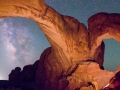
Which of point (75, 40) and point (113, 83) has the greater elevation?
point (75, 40)

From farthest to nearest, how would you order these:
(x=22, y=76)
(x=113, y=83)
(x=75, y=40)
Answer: (x=22, y=76) → (x=75, y=40) → (x=113, y=83)

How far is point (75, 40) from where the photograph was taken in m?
14.3

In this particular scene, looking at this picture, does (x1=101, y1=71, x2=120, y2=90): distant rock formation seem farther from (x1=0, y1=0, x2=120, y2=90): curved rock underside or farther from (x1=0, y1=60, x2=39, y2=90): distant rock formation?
(x1=0, y1=60, x2=39, y2=90): distant rock formation

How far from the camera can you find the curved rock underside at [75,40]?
1179 centimetres

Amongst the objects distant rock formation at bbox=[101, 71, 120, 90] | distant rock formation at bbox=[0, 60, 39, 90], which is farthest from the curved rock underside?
distant rock formation at bbox=[0, 60, 39, 90]

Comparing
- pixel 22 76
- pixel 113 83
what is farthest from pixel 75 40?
pixel 22 76

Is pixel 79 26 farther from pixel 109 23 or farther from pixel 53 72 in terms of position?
pixel 53 72

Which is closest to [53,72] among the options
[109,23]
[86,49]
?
[86,49]

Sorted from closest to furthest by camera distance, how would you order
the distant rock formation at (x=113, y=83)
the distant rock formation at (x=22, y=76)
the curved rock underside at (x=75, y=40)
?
the curved rock underside at (x=75, y=40)
the distant rock formation at (x=113, y=83)
the distant rock formation at (x=22, y=76)

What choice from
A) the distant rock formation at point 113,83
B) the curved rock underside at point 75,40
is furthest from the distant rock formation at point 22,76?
the distant rock formation at point 113,83

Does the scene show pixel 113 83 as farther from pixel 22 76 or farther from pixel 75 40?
pixel 22 76

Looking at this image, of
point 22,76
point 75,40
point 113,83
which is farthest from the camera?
point 22,76

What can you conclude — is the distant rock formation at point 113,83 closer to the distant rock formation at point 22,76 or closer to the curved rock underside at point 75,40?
the curved rock underside at point 75,40

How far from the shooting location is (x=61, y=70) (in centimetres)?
1616
